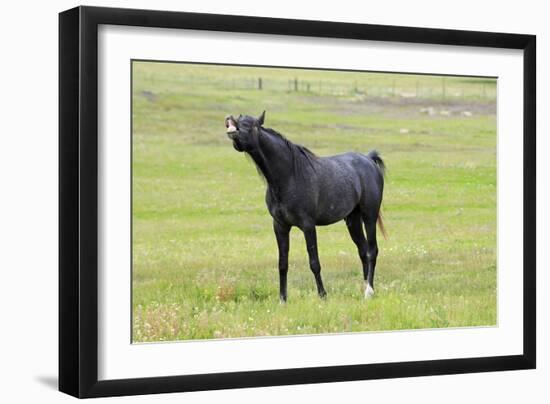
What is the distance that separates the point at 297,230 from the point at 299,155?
2.58ft

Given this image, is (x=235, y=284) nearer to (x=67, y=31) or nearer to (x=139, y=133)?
(x=139, y=133)

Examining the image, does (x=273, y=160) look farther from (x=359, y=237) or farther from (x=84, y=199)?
(x=84, y=199)

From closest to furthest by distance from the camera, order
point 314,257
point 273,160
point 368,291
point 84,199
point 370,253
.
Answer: point 84,199 < point 273,160 < point 314,257 < point 368,291 < point 370,253

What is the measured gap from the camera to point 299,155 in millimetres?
12617

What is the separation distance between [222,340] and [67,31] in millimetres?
3283

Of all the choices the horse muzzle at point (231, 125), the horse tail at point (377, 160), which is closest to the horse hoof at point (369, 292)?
the horse tail at point (377, 160)

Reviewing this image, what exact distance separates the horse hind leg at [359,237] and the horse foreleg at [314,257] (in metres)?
0.51

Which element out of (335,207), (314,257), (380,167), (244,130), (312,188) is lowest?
(314,257)

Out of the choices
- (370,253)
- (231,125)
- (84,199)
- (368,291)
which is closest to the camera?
(84,199)

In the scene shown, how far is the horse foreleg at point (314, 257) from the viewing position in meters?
12.6

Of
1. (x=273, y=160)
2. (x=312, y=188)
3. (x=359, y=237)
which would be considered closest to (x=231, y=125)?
(x=273, y=160)

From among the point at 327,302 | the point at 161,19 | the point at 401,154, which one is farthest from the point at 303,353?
the point at 161,19

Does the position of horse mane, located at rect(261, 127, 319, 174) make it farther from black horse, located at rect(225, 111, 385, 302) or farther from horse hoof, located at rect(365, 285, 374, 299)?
horse hoof, located at rect(365, 285, 374, 299)

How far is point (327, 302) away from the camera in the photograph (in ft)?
41.0
